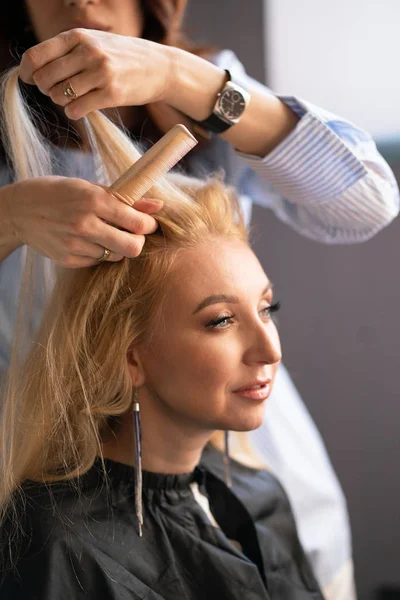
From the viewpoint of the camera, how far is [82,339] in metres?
1.02

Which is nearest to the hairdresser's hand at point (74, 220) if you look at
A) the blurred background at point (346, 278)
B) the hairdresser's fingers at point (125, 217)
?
the hairdresser's fingers at point (125, 217)

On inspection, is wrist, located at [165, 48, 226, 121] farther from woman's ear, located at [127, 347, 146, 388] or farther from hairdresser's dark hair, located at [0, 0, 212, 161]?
woman's ear, located at [127, 347, 146, 388]

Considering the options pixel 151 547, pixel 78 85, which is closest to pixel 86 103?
pixel 78 85

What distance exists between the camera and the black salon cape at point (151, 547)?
0.93m

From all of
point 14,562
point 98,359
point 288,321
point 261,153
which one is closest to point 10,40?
point 261,153

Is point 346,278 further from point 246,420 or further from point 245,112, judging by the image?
point 246,420

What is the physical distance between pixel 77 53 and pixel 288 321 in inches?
46.9

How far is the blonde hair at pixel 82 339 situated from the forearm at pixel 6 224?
113 millimetres

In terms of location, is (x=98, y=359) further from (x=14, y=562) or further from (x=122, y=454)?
(x=14, y=562)

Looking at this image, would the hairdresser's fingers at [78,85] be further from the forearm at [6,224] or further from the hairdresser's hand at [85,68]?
the forearm at [6,224]

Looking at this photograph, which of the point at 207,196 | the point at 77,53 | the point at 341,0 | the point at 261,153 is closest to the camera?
the point at 77,53

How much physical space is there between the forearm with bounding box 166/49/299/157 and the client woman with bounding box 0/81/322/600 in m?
0.12

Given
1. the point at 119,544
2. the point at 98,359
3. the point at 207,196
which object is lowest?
the point at 119,544

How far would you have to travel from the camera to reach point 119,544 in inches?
38.9
